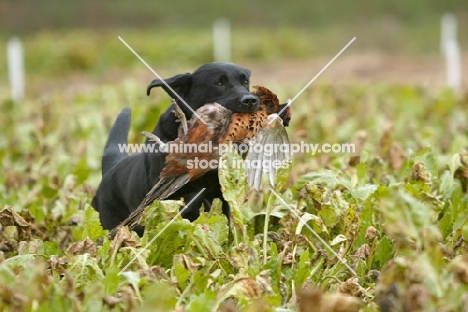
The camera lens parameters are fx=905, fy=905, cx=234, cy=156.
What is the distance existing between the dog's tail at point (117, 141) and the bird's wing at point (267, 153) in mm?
1571

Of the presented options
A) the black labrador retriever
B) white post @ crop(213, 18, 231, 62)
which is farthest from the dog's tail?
white post @ crop(213, 18, 231, 62)

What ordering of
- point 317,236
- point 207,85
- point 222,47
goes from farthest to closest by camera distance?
point 222,47 < point 207,85 < point 317,236

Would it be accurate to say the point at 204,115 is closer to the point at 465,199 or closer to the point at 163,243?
the point at 163,243

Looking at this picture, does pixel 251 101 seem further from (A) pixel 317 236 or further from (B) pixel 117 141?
(B) pixel 117 141

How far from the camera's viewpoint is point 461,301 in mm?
2311

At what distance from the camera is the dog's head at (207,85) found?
3.99 meters

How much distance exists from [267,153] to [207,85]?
2.93ft

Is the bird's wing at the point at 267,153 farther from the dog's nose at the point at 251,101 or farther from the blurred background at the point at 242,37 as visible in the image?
the blurred background at the point at 242,37

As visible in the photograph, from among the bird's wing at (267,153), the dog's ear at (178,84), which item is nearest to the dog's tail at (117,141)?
the dog's ear at (178,84)

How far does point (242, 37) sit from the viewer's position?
93.9 ft

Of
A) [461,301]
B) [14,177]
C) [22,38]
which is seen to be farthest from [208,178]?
[22,38]

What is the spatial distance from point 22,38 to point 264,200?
96.6 feet

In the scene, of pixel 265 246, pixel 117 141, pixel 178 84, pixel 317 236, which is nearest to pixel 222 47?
pixel 117 141

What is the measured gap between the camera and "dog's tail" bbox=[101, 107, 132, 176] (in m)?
4.73
